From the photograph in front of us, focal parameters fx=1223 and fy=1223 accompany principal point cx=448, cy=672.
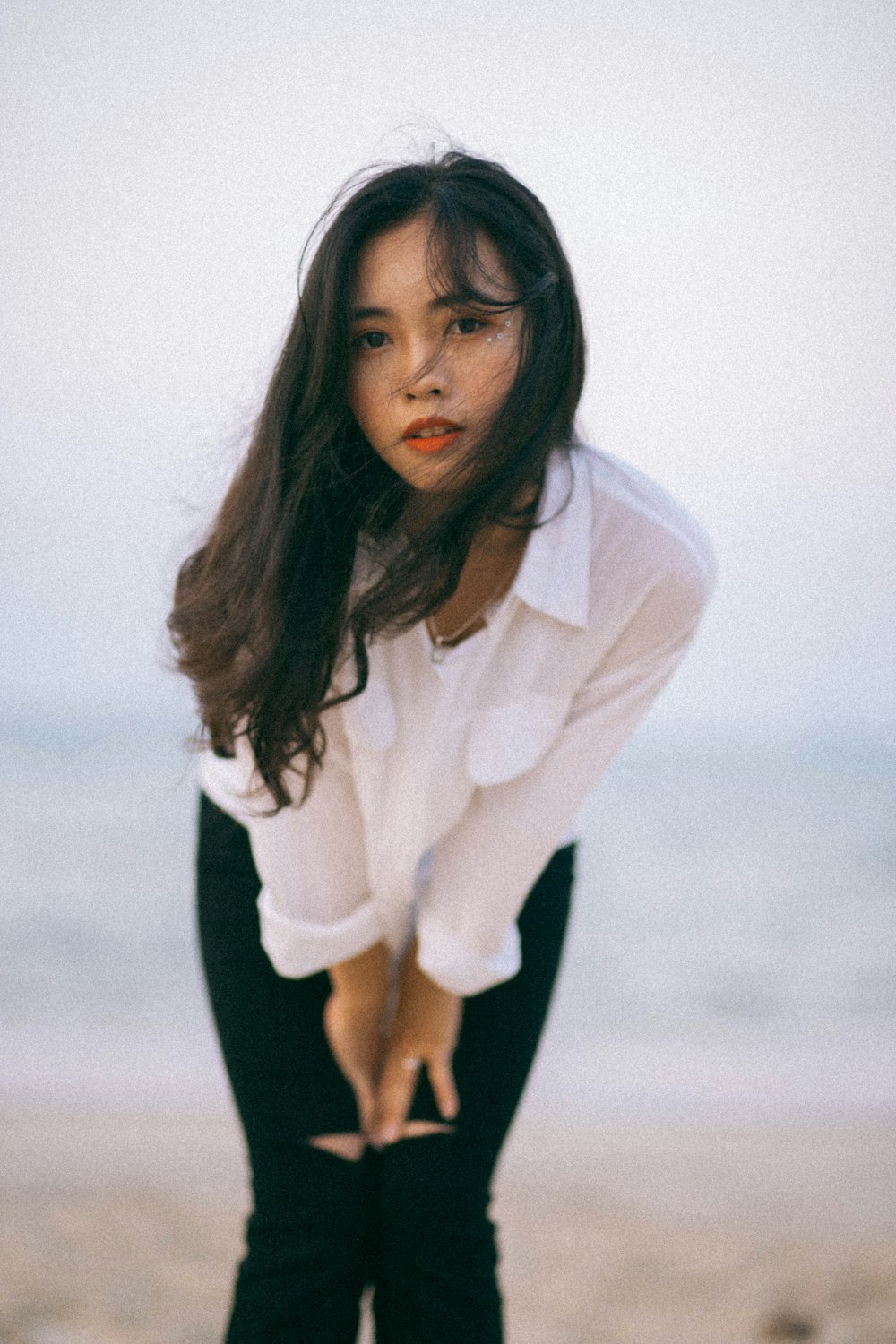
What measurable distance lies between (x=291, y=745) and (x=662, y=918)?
415cm

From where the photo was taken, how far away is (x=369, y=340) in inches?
52.2

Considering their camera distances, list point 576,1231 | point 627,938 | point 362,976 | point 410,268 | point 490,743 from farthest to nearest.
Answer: point 627,938 < point 576,1231 < point 362,976 < point 490,743 < point 410,268

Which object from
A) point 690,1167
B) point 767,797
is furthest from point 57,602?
point 690,1167

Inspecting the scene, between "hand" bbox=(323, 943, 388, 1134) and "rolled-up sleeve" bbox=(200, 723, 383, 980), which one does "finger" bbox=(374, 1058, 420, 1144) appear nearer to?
"hand" bbox=(323, 943, 388, 1134)

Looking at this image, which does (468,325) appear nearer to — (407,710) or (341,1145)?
(407,710)

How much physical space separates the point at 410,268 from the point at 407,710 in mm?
521

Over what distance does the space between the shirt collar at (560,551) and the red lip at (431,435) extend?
0.48 feet

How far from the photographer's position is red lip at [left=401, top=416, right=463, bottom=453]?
52.0 inches

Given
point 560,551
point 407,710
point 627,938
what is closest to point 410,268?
point 560,551

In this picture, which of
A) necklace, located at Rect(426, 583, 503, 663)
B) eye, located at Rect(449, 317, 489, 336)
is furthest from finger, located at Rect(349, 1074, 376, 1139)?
eye, located at Rect(449, 317, 489, 336)

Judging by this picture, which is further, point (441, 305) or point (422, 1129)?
point (422, 1129)

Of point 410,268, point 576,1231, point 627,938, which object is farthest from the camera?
point 627,938

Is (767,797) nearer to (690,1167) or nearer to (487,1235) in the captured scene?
(690,1167)

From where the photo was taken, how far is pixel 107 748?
299 inches
